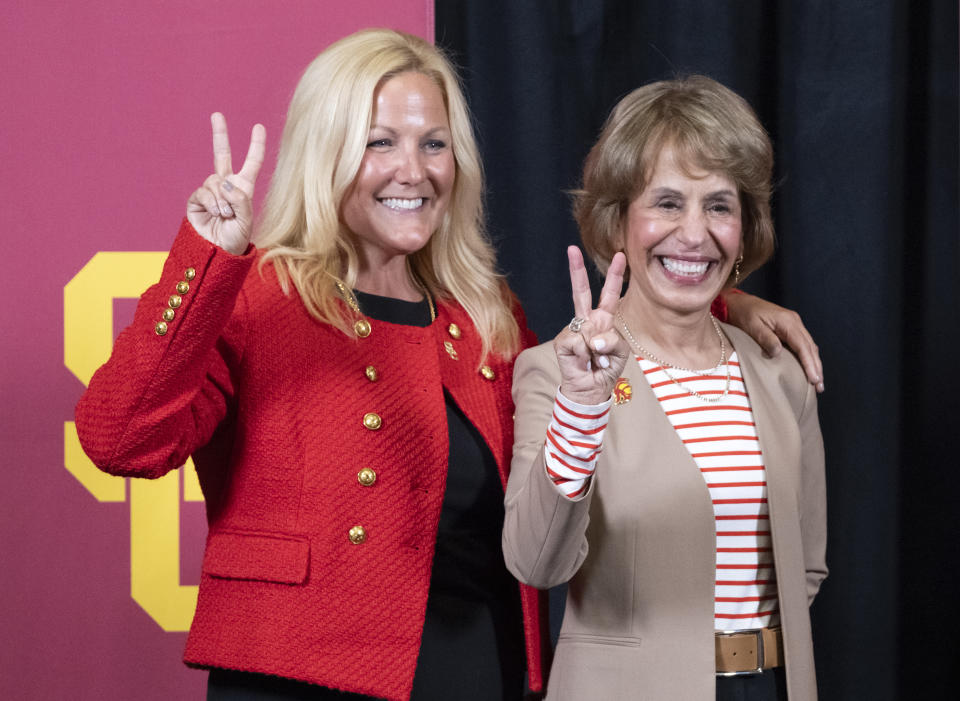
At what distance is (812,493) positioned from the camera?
1742 millimetres

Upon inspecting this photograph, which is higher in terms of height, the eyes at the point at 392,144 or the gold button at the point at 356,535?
the eyes at the point at 392,144

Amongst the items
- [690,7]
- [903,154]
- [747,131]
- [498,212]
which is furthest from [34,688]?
[903,154]

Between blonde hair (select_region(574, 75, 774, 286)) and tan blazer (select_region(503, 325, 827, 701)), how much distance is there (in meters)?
0.30

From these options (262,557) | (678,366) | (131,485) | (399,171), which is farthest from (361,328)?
(131,485)

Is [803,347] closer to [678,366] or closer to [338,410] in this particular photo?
[678,366]

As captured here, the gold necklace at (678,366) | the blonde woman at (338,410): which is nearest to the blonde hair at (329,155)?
the blonde woman at (338,410)

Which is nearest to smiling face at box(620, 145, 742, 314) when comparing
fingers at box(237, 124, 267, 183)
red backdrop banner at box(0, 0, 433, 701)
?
fingers at box(237, 124, 267, 183)

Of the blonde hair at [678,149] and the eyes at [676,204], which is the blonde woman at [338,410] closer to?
the blonde hair at [678,149]

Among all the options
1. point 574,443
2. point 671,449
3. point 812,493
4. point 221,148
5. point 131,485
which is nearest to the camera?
point 574,443

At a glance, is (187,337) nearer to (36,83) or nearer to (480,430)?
(480,430)

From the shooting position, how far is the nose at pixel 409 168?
5.37 feet

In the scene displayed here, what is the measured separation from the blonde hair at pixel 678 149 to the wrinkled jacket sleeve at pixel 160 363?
0.62m

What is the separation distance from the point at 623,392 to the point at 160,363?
66 cm

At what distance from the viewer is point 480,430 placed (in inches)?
64.7
